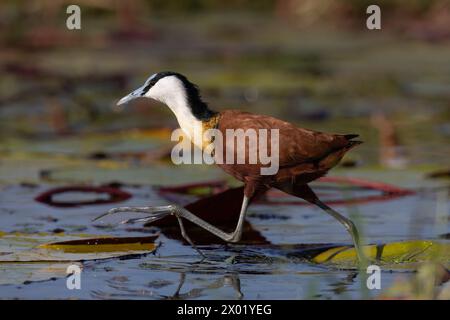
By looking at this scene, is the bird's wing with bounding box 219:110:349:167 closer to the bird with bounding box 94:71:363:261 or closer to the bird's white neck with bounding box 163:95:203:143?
the bird with bounding box 94:71:363:261

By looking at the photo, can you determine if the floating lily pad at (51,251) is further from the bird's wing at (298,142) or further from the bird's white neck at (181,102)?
the bird's wing at (298,142)

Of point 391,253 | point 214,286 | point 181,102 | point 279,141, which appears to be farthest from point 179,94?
point 391,253

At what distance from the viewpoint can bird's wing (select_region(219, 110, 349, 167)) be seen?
529cm

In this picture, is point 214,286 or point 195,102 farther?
point 195,102

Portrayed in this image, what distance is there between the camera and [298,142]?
5301 millimetres

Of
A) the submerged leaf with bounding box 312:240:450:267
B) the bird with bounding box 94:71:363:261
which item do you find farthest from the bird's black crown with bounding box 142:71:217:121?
the submerged leaf with bounding box 312:240:450:267

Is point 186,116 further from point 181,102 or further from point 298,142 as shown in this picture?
point 298,142

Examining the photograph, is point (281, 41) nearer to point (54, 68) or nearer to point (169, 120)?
point (54, 68)

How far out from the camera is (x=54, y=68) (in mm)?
14258

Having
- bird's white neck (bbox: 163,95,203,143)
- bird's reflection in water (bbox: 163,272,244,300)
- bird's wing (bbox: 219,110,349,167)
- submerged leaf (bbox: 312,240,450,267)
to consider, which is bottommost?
bird's reflection in water (bbox: 163,272,244,300)

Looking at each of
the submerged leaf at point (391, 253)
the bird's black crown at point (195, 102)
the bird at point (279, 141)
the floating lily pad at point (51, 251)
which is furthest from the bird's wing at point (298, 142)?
the floating lily pad at point (51, 251)

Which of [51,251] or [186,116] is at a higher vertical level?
[186,116]

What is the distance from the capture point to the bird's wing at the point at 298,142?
5285 mm

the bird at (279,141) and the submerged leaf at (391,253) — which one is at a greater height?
the bird at (279,141)
